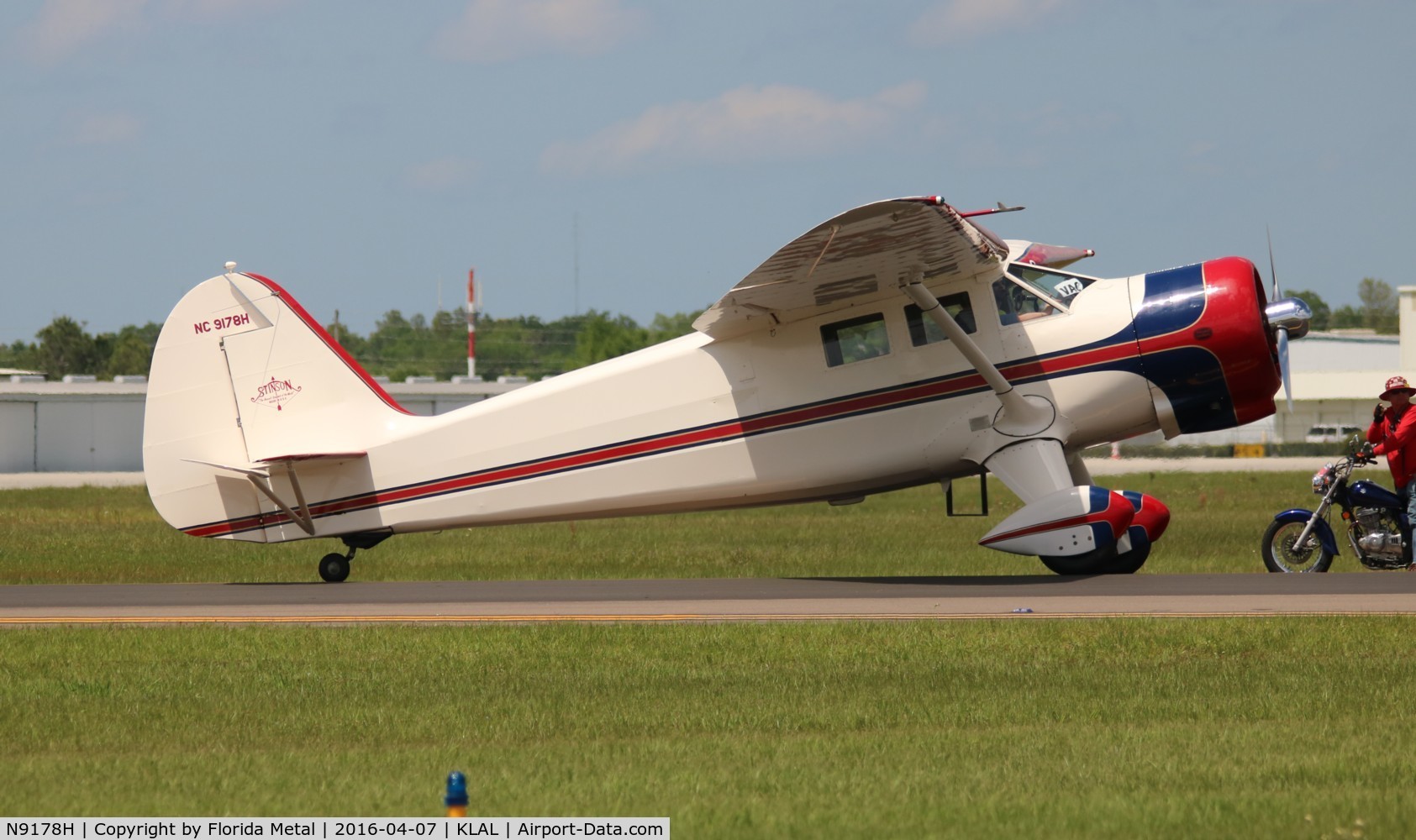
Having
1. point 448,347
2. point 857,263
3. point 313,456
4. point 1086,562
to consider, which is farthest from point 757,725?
point 448,347

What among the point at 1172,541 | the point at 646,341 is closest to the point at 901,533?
the point at 1172,541

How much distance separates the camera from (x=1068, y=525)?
45.6ft

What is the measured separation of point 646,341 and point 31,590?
98997 mm

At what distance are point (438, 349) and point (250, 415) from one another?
379 feet

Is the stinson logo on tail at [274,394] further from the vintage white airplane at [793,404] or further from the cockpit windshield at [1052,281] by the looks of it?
the cockpit windshield at [1052,281]

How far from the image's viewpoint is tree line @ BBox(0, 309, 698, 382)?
109875 mm

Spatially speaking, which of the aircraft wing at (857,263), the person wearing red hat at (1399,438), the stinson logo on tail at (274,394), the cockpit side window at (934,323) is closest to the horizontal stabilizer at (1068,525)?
the cockpit side window at (934,323)

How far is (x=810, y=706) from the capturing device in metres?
8.36

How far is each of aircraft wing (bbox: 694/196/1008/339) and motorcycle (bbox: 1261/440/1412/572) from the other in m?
3.60

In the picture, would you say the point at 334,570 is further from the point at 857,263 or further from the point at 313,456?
the point at 857,263

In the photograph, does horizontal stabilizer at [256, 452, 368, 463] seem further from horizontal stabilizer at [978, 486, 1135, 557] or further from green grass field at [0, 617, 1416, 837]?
horizontal stabilizer at [978, 486, 1135, 557]

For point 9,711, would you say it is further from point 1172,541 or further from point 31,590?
point 1172,541

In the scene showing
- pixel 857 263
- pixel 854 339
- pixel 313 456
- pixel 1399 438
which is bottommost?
pixel 1399 438

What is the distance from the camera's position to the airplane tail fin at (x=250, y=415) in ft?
52.4
